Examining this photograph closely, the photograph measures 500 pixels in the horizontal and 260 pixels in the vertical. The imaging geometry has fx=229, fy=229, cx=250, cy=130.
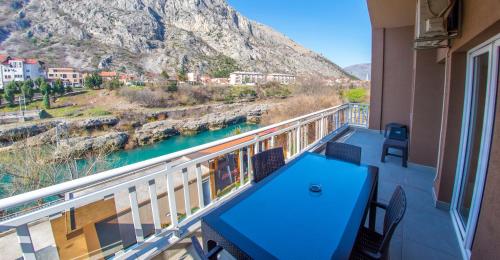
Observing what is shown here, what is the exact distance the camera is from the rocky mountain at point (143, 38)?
1292 inches

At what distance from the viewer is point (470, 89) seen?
2227mm

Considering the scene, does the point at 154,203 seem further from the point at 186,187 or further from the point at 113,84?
the point at 113,84

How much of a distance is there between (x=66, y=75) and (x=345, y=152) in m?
36.2

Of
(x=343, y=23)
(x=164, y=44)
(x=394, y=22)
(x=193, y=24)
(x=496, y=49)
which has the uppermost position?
(x=193, y=24)

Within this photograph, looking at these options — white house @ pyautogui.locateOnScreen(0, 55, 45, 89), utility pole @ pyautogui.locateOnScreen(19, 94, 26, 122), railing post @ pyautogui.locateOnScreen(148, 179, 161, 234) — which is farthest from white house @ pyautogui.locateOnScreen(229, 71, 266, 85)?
railing post @ pyautogui.locateOnScreen(148, 179, 161, 234)

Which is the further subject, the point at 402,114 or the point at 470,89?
the point at 402,114

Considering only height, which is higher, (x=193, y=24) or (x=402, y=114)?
(x=193, y=24)

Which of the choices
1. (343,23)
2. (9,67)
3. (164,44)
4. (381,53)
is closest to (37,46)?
(9,67)

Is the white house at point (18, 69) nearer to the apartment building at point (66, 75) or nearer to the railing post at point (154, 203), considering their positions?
the apartment building at point (66, 75)

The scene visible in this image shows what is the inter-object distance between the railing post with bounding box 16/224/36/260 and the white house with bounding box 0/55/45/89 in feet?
110

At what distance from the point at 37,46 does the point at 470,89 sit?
45094mm

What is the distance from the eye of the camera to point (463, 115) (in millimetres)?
2350

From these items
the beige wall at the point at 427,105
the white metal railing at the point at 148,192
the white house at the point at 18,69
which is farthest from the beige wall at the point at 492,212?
the white house at the point at 18,69

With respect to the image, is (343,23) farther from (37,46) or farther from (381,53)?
(37,46)
